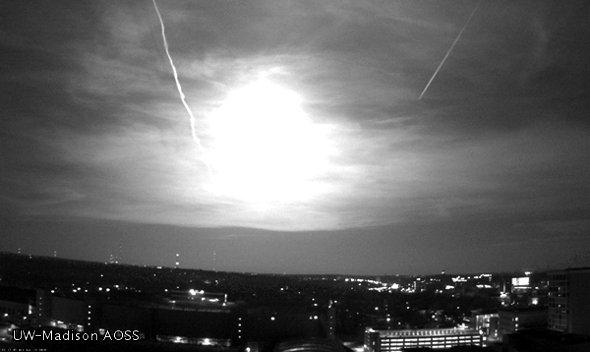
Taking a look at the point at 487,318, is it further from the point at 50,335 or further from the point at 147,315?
the point at 50,335

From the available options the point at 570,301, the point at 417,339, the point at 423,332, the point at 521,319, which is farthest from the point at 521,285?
the point at 570,301

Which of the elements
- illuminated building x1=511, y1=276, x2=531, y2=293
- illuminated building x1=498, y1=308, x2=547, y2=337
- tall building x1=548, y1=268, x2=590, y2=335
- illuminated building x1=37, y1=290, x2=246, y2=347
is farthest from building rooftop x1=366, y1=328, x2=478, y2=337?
illuminated building x1=511, y1=276, x2=531, y2=293

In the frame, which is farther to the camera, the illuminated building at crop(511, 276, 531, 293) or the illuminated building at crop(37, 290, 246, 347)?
the illuminated building at crop(511, 276, 531, 293)

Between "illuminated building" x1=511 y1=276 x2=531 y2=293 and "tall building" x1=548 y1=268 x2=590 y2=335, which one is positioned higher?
"tall building" x1=548 y1=268 x2=590 y2=335

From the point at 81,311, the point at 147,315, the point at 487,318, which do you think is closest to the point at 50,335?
the point at 147,315

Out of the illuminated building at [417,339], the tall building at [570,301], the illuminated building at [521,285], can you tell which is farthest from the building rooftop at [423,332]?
the illuminated building at [521,285]

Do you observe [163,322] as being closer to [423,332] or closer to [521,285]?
[423,332]

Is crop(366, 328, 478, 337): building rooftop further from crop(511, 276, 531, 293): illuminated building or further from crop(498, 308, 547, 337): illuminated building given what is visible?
crop(511, 276, 531, 293): illuminated building
